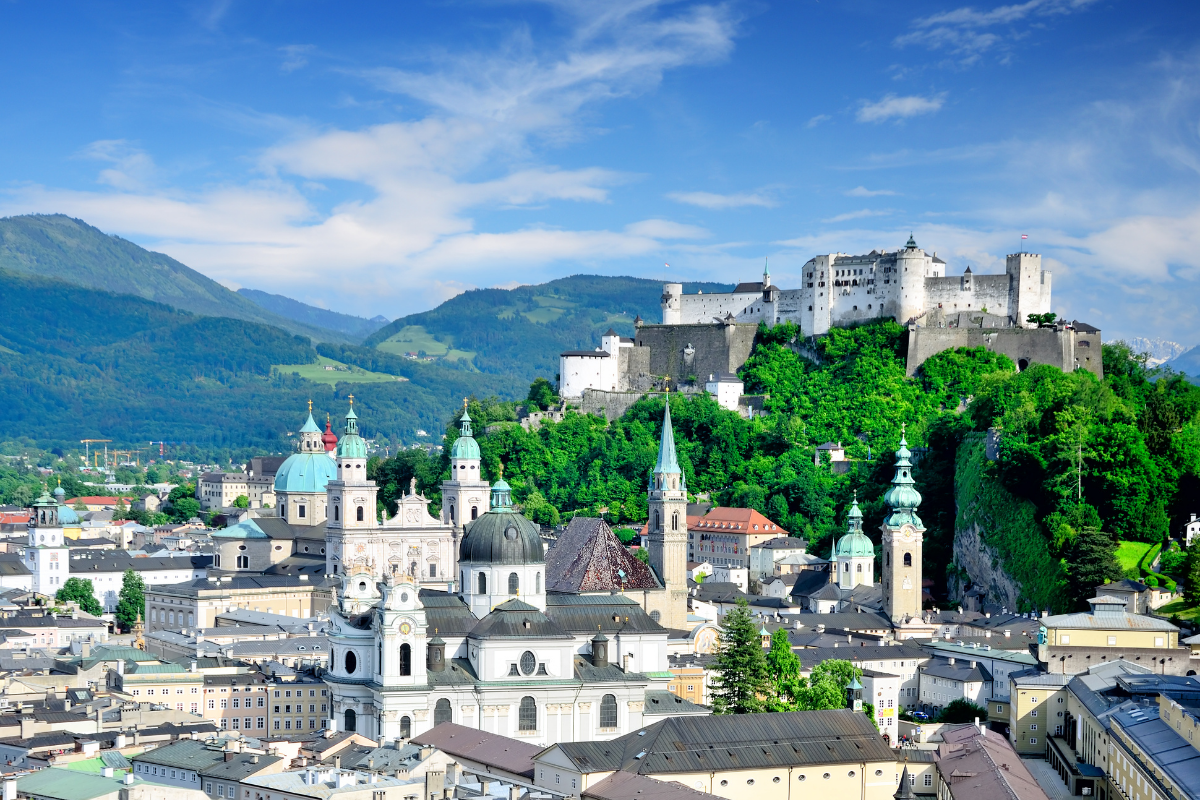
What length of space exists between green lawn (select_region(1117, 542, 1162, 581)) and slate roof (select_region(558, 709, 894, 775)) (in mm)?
24724

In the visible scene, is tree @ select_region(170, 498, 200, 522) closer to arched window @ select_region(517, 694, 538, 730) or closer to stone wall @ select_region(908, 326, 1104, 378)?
stone wall @ select_region(908, 326, 1104, 378)

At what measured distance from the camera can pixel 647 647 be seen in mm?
66000

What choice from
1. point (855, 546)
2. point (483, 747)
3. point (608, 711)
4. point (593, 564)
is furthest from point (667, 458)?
point (483, 747)

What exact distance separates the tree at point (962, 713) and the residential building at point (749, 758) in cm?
1235

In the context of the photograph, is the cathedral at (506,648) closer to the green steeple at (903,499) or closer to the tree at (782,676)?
the tree at (782,676)

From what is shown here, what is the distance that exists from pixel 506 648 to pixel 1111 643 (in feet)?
79.6

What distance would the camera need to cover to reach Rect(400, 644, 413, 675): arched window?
59.4 metres

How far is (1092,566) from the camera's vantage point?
75.7 meters

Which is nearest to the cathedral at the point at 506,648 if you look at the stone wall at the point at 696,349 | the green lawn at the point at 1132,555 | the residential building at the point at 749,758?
the residential building at the point at 749,758

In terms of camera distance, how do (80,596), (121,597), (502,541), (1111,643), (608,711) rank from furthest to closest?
(80,596) → (121,597) → (1111,643) → (502,541) → (608,711)

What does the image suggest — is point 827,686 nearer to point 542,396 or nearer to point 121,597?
point 121,597

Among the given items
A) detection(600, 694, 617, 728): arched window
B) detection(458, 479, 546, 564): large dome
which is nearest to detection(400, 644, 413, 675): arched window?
Result: detection(458, 479, 546, 564): large dome

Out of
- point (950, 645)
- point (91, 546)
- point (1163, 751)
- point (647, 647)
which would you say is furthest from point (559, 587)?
point (91, 546)

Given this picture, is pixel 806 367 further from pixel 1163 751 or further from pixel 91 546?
pixel 1163 751
